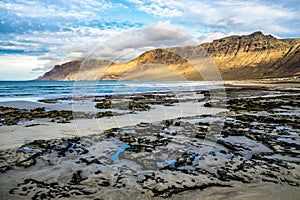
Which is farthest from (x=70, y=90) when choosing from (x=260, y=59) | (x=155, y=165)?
(x=260, y=59)

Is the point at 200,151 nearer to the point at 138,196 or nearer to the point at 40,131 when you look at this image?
the point at 138,196

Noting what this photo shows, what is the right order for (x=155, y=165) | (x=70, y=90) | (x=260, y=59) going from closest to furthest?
(x=155, y=165) → (x=70, y=90) → (x=260, y=59)

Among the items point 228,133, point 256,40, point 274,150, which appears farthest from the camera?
point 256,40

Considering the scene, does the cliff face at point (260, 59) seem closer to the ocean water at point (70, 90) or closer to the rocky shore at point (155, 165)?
the ocean water at point (70, 90)

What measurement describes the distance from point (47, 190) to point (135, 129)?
4791mm

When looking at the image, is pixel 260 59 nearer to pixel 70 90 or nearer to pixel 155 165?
pixel 70 90

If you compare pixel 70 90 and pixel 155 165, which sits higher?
pixel 70 90

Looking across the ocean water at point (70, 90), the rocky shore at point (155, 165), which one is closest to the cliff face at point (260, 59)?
the ocean water at point (70, 90)

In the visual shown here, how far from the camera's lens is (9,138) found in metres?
7.07

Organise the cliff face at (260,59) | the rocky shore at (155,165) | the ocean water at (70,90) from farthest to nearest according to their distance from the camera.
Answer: the cliff face at (260,59) → the ocean water at (70,90) → the rocky shore at (155,165)

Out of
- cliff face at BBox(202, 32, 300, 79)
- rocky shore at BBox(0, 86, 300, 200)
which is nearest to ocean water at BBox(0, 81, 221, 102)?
rocky shore at BBox(0, 86, 300, 200)

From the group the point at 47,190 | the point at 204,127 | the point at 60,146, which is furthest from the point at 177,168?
the point at 204,127

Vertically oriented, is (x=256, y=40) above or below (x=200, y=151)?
above

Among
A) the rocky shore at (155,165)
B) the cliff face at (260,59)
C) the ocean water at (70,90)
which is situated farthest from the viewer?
the cliff face at (260,59)
